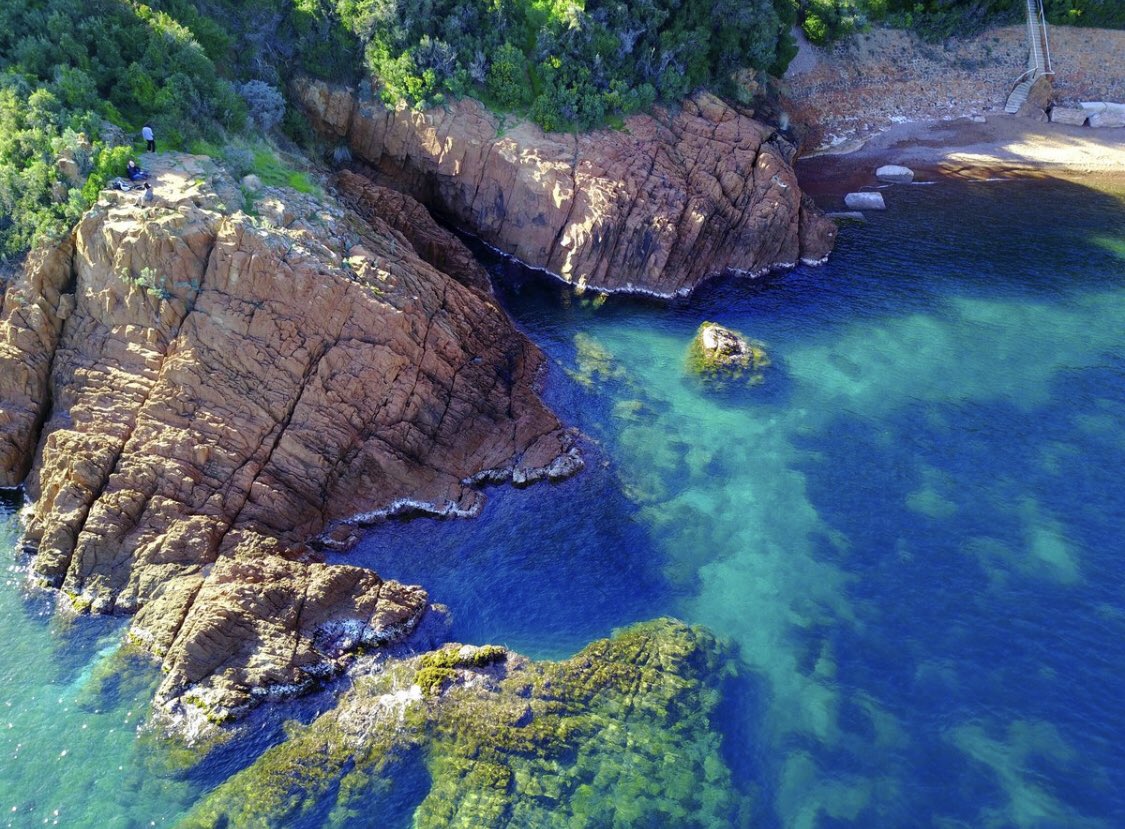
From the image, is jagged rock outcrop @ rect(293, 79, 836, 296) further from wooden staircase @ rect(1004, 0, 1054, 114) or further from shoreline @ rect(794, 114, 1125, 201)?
wooden staircase @ rect(1004, 0, 1054, 114)

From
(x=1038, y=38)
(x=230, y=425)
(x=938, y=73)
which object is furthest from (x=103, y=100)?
(x=1038, y=38)

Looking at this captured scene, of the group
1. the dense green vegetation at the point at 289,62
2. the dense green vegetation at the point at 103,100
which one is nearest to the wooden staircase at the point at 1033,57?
the dense green vegetation at the point at 289,62

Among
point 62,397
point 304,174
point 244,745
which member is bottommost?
point 244,745

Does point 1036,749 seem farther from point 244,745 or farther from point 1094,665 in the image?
point 244,745

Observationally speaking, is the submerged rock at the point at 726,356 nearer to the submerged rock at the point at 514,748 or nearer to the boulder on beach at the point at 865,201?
the submerged rock at the point at 514,748

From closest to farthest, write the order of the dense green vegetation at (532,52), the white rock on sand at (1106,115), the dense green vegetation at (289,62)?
the dense green vegetation at (289,62), the dense green vegetation at (532,52), the white rock on sand at (1106,115)

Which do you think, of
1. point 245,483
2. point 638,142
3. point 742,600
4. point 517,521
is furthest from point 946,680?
point 638,142

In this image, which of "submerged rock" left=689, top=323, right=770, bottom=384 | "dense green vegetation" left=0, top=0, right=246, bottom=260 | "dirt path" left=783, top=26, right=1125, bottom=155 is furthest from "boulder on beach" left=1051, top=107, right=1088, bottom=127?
"dense green vegetation" left=0, top=0, right=246, bottom=260

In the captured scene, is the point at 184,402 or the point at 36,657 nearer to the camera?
the point at 36,657
